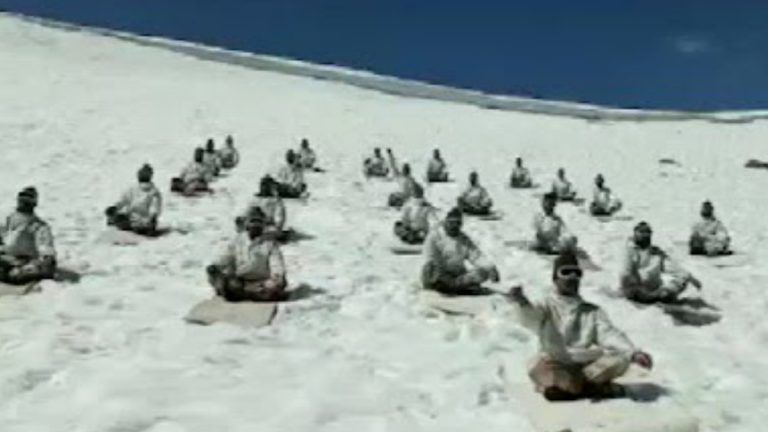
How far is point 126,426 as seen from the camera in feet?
30.8

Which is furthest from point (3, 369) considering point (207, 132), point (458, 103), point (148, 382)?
point (458, 103)

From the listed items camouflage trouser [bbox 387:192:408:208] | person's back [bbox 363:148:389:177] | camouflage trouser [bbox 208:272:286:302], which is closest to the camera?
camouflage trouser [bbox 208:272:286:302]

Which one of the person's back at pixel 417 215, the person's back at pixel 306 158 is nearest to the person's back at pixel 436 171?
the person's back at pixel 306 158

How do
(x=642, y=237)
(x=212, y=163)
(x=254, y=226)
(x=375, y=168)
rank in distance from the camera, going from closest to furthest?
(x=254, y=226)
(x=642, y=237)
(x=212, y=163)
(x=375, y=168)

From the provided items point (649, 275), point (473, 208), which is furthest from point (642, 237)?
point (473, 208)

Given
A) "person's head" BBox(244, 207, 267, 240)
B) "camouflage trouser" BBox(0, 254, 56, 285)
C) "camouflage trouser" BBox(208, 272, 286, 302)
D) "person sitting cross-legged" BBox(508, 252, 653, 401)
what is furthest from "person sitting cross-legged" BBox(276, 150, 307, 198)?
"person sitting cross-legged" BBox(508, 252, 653, 401)

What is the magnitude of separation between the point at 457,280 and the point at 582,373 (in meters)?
4.30

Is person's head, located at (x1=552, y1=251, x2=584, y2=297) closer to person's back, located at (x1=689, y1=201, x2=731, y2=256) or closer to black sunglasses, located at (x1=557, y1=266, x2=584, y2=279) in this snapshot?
black sunglasses, located at (x1=557, y1=266, x2=584, y2=279)

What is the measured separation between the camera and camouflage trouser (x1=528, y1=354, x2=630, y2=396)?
32.8 feet

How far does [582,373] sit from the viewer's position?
10.0 meters

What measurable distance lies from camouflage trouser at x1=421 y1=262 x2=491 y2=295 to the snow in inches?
16.8

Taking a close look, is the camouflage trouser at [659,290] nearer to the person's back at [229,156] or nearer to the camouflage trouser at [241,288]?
the camouflage trouser at [241,288]

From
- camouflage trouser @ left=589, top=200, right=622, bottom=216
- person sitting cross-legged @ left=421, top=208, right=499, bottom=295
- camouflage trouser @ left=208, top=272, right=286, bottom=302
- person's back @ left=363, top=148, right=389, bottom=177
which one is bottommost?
camouflage trouser @ left=208, top=272, right=286, bottom=302

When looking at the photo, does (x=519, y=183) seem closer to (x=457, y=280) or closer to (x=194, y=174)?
(x=194, y=174)
